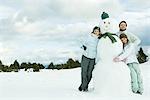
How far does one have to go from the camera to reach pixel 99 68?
1035 cm

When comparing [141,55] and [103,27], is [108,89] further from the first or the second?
[141,55]

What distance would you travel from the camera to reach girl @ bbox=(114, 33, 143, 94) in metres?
10.5

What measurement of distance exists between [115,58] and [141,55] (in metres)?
15.4

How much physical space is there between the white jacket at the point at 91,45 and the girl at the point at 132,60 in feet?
2.06

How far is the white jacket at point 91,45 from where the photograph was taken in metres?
10.9

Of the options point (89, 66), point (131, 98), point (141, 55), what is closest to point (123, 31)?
point (89, 66)

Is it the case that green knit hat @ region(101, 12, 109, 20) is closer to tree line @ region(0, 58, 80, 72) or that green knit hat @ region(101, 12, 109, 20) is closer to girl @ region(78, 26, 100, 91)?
girl @ region(78, 26, 100, 91)

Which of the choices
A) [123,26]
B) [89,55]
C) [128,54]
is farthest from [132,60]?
[89,55]

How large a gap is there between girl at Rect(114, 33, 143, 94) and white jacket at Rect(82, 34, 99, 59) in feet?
2.06

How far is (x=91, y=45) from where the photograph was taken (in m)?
10.9

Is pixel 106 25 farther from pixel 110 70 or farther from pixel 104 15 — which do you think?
pixel 110 70

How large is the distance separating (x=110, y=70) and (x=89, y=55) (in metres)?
0.98

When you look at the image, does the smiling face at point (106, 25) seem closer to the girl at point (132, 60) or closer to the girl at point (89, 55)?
the girl at point (89, 55)

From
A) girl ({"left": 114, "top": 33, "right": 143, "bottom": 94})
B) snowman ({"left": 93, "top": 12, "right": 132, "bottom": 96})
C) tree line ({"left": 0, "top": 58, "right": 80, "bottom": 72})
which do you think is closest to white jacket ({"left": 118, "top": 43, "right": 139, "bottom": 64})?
girl ({"left": 114, "top": 33, "right": 143, "bottom": 94})
